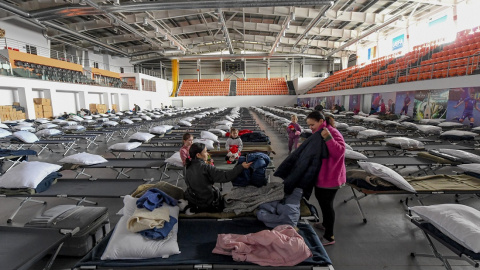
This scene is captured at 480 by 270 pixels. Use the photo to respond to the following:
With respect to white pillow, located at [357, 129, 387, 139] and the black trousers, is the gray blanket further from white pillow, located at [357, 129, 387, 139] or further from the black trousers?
white pillow, located at [357, 129, 387, 139]

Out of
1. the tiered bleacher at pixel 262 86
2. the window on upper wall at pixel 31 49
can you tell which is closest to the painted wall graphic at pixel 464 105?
the tiered bleacher at pixel 262 86

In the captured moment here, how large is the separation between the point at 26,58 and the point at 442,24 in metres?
24.0

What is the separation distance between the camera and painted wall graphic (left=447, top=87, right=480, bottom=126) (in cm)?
774

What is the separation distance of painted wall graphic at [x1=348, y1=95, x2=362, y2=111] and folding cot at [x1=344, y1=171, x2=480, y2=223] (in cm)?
1308

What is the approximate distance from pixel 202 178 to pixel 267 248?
3.01 feet

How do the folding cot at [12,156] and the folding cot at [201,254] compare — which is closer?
the folding cot at [201,254]

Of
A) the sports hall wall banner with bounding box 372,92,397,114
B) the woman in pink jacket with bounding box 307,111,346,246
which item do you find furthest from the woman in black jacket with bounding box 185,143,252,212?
the sports hall wall banner with bounding box 372,92,397,114

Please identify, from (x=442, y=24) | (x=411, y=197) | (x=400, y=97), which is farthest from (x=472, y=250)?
(x=442, y=24)

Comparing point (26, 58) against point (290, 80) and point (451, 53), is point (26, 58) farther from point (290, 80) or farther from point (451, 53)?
point (290, 80)

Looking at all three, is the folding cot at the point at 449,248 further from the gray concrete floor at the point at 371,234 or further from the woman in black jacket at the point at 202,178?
the woman in black jacket at the point at 202,178

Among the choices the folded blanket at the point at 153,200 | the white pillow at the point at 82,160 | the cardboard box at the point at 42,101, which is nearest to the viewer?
the folded blanket at the point at 153,200

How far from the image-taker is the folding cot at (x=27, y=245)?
1840 millimetres

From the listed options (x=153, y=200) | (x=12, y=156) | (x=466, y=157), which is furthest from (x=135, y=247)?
(x=466, y=157)

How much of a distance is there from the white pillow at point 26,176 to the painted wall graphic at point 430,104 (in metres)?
11.7
